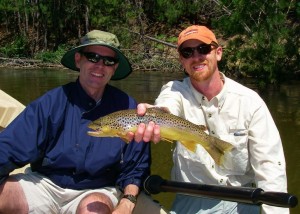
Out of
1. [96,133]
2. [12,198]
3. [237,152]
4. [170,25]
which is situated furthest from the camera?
[170,25]

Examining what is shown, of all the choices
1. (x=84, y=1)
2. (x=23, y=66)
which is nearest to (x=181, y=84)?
(x=23, y=66)

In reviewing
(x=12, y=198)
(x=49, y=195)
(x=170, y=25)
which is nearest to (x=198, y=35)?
(x=49, y=195)

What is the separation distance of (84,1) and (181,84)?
2969 cm

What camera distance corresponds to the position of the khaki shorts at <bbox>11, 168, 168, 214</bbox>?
3.33m

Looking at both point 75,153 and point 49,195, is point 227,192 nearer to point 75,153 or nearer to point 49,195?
point 75,153

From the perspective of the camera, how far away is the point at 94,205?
10.2 ft

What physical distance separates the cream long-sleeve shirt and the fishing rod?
17 cm

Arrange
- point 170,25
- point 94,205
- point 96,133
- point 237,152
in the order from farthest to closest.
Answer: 1. point 170,25
2. point 237,152
3. point 94,205
4. point 96,133

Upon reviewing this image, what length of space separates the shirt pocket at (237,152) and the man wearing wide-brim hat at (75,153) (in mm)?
616

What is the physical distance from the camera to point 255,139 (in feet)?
10.8

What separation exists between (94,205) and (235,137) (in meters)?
1.05

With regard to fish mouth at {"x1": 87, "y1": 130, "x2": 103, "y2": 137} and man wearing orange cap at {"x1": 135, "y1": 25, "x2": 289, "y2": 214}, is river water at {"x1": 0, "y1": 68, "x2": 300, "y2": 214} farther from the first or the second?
fish mouth at {"x1": 87, "y1": 130, "x2": 103, "y2": 137}

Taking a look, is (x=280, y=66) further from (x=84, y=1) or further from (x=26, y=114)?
(x=84, y=1)

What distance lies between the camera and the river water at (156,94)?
24.8ft
